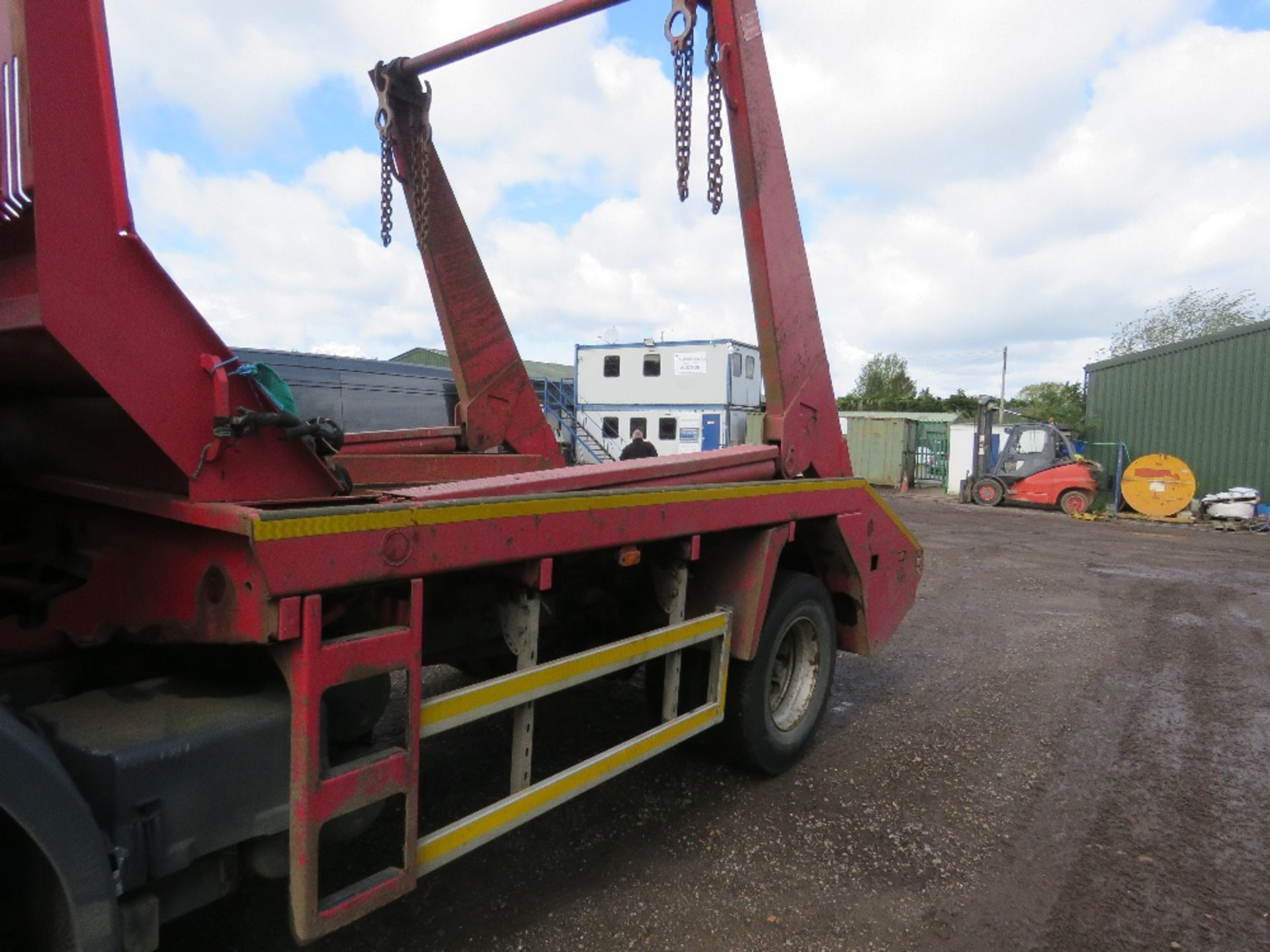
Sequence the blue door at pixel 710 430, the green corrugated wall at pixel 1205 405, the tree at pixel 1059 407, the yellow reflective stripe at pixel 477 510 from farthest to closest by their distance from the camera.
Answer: the tree at pixel 1059 407 → the blue door at pixel 710 430 → the green corrugated wall at pixel 1205 405 → the yellow reflective stripe at pixel 477 510

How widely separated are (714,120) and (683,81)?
→ 0.22 meters

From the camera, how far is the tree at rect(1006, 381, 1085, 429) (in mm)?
24984

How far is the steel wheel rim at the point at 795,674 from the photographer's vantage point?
411 centimetres

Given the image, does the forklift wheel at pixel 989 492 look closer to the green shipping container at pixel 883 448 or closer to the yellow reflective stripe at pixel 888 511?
the green shipping container at pixel 883 448

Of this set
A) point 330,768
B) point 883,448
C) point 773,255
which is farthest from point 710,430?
point 330,768

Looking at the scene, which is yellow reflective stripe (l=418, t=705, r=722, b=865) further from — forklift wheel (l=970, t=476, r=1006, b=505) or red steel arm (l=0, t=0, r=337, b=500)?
forklift wheel (l=970, t=476, r=1006, b=505)

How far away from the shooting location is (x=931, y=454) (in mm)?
28406

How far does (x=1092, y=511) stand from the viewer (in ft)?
63.4

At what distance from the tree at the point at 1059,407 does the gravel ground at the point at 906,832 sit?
20.5 meters

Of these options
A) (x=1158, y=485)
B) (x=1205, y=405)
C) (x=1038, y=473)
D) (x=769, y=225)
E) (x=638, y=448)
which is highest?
(x=1205, y=405)

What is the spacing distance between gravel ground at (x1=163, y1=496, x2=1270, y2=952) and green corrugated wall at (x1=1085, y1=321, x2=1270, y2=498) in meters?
15.6

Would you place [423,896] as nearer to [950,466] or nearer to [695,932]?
[695,932]

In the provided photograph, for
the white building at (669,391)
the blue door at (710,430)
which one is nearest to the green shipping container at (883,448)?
the white building at (669,391)

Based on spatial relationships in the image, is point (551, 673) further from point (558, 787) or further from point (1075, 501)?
point (1075, 501)
